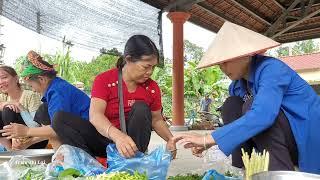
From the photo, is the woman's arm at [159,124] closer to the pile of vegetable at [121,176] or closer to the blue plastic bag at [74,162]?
the blue plastic bag at [74,162]

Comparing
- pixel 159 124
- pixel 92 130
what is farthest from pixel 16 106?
pixel 159 124

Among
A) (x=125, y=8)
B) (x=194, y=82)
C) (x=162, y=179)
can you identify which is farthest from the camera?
(x=194, y=82)

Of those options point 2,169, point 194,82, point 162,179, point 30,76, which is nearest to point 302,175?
point 162,179

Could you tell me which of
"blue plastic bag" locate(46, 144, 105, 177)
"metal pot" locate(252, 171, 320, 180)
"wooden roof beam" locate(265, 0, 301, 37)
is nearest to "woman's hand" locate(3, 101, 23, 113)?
"blue plastic bag" locate(46, 144, 105, 177)

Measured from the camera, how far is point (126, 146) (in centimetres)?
179

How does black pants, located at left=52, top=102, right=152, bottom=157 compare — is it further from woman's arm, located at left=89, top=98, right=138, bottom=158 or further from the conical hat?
the conical hat

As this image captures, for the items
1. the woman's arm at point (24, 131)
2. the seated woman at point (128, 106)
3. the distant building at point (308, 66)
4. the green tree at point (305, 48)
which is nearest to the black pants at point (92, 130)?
the seated woman at point (128, 106)

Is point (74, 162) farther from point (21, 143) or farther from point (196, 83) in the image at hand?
point (196, 83)

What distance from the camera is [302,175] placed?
3.96 ft

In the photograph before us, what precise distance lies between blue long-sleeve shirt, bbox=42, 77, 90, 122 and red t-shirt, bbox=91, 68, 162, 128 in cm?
29

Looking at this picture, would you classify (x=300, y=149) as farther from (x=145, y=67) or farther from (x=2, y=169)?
(x=2, y=169)

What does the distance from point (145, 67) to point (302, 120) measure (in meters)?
0.88

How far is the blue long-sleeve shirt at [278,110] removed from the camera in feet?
5.06

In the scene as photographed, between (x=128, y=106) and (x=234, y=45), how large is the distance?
82 cm
